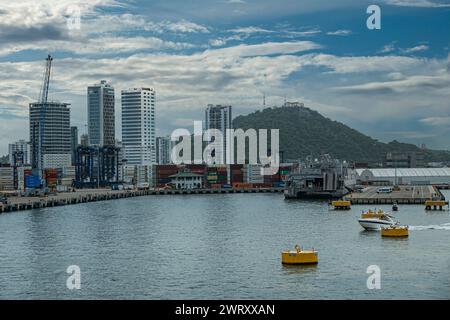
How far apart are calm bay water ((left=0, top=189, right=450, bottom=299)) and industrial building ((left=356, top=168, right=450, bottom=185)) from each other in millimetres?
116767

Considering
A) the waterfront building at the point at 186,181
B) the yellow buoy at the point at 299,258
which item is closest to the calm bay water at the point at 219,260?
the yellow buoy at the point at 299,258

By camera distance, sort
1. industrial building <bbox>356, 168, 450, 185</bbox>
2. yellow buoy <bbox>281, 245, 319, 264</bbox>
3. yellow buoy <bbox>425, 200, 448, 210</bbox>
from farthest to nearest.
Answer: industrial building <bbox>356, 168, 450, 185</bbox>
yellow buoy <bbox>425, 200, 448, 210</bbox>
yellow buoy <bbox>281, 245, 319, 264</bbox>

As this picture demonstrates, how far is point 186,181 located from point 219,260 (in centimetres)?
13846

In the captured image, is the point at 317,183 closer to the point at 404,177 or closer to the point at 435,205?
the point at 435,205

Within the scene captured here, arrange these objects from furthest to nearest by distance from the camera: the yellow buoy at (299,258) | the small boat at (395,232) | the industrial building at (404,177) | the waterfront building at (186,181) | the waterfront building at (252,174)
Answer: the waterfront building at (252,174), the industrial building at (404,177), the waterfront building at (186,181), the small boat at (395,232), the yellow buoy at (299,258)

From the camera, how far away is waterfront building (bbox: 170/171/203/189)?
174500mm

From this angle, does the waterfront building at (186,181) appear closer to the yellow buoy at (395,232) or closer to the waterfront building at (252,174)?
the waterfront building at (252,174)

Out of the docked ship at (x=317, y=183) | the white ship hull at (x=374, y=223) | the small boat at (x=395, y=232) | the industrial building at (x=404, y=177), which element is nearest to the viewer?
the small boat at (x=395, y=232)

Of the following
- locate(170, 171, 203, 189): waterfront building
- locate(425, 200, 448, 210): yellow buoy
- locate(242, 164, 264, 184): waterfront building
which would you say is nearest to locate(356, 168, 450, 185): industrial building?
locate(242, 164, 264, 184): waterfront building

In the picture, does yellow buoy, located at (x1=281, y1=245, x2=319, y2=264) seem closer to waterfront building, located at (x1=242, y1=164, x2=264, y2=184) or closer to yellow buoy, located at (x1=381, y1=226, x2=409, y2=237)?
yellow buoy, located at (x1=381, y1=226, x2=409, y2=237)

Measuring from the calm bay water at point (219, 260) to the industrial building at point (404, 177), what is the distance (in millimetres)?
116767

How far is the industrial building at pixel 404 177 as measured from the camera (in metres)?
177
